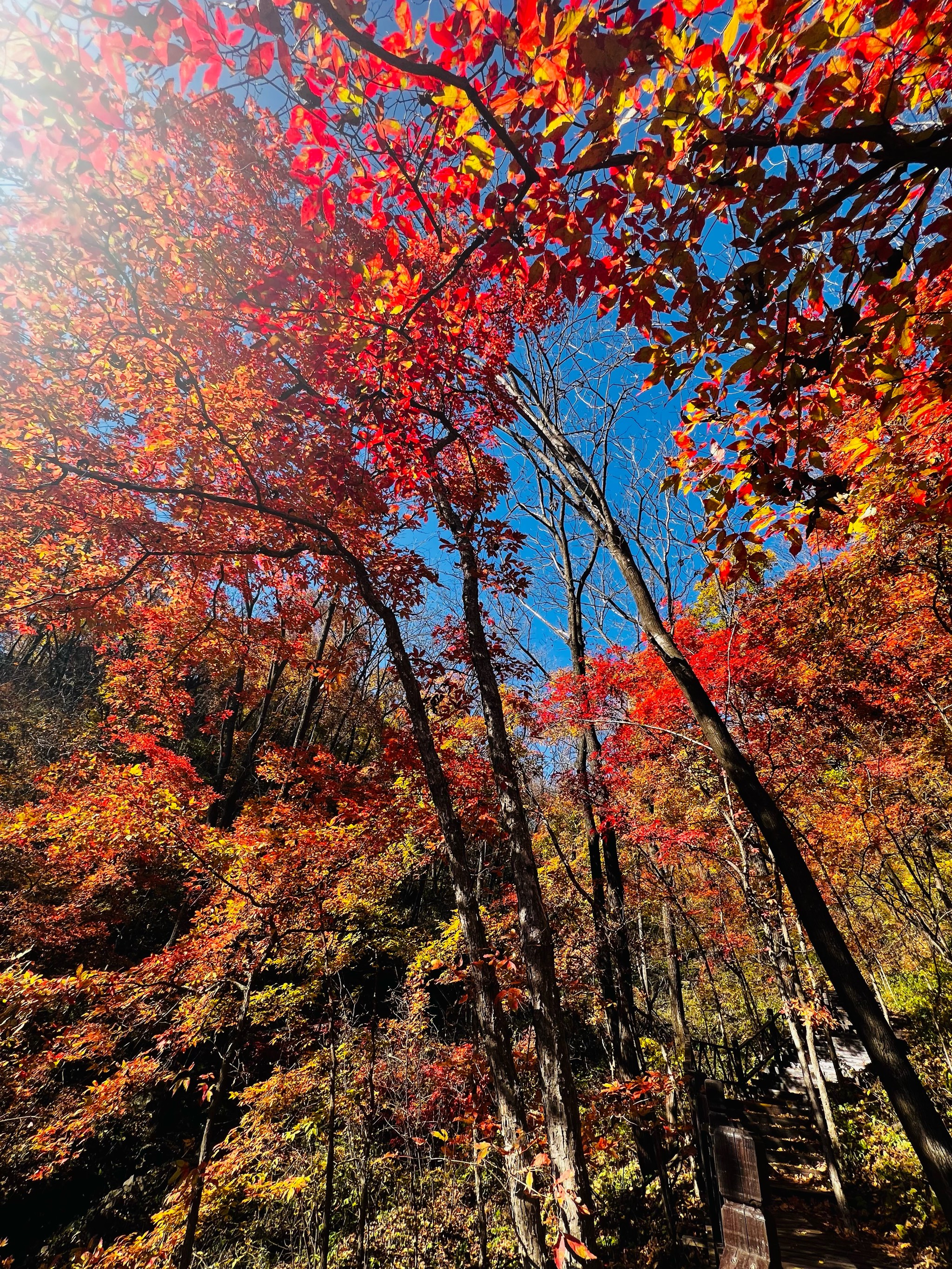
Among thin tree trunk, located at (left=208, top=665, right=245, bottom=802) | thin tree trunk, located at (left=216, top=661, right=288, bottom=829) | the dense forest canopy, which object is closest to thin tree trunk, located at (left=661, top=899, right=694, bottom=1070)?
the dense forest canopy

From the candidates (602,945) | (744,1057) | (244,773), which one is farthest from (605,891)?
(244,773)

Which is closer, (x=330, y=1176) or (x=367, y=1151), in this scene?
(x=330, y=1176)

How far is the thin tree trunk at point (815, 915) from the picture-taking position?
7.07 ft

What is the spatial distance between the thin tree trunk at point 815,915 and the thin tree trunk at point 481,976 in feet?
10.1

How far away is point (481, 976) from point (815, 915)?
11.3 ft

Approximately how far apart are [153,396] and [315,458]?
279 cm

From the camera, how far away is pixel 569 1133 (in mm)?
4082

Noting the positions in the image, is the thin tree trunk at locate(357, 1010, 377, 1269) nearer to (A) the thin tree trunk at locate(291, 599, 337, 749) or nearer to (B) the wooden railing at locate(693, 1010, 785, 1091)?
(B) the wooden railing at locate(693, 1010, 785, 1091)

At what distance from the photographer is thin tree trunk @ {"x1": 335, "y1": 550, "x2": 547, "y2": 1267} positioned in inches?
170

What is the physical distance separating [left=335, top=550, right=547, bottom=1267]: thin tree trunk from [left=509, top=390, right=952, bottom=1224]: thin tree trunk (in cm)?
308

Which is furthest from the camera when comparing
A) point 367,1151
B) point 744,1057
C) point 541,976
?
point 744,1057

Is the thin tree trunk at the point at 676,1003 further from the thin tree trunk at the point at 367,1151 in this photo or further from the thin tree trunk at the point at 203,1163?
the thin tree trunk at the point at 203,1163

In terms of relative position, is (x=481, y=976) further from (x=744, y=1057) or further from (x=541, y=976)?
(x=744, y=1057)

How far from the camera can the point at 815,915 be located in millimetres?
2629
